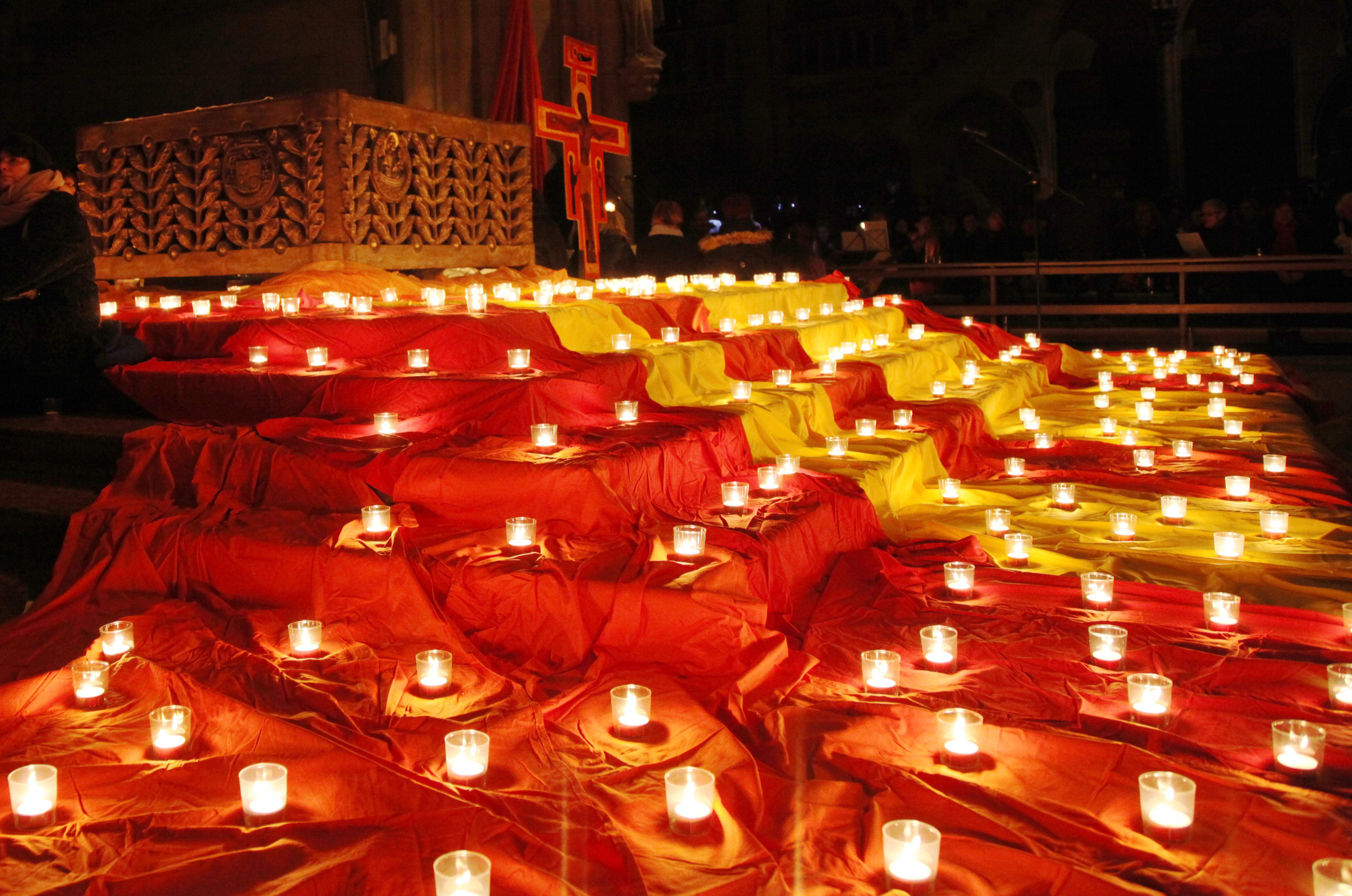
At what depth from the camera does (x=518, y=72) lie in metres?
8.64

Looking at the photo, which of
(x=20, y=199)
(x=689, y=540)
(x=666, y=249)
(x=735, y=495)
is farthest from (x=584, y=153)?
(x=689, y=540)

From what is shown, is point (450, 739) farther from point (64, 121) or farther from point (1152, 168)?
point (1152, 168)

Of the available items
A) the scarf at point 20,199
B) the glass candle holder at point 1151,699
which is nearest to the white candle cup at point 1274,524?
the glass candle holder at point 1151,699

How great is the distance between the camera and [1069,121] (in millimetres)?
17031

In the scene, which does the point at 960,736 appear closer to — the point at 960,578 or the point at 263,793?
the point at 960,578

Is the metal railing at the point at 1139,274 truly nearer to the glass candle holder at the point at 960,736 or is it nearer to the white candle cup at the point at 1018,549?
the white candle cup at the point at 1018,549

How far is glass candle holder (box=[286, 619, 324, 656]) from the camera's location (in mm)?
2896

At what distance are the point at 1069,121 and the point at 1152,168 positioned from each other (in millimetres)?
1483

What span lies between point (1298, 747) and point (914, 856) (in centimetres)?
98

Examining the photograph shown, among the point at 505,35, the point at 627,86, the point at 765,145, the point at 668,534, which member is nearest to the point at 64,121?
the point at 505,35

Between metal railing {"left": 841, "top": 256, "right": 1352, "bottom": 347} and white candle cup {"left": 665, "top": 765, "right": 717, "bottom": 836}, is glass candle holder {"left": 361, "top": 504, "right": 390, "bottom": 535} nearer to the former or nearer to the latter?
white candle cup {"left": 665, "top": 765, "right": 717, "bottom": 836}

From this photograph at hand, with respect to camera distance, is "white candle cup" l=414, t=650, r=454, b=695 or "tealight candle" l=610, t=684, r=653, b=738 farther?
"white candle cup" l=414, t=650, r=454, b=695

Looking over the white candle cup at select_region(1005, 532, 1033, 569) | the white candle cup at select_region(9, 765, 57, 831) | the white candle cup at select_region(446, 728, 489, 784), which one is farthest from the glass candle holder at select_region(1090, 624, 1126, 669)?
the white candle cup at select_region(9, 765, 57, 831)

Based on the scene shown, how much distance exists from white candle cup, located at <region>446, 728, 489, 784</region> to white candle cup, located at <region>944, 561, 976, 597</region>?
1.64 m
